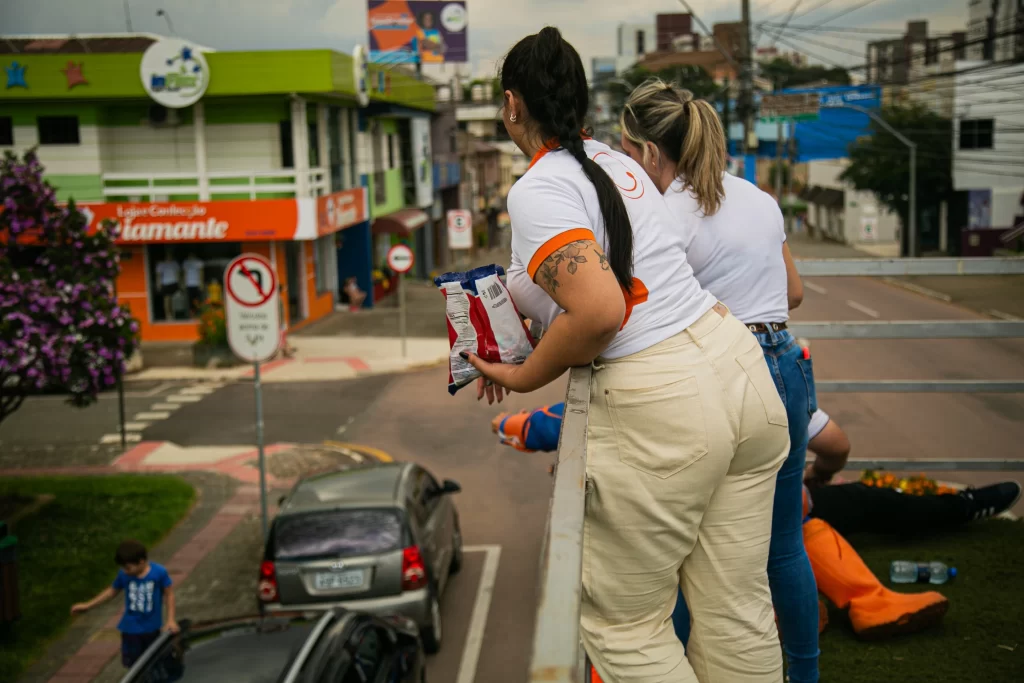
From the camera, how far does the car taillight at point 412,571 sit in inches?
360

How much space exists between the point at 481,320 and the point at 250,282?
1004 centimetres

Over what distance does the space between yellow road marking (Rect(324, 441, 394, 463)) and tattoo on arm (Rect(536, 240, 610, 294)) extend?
14.1 metres

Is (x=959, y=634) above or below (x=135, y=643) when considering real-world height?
above

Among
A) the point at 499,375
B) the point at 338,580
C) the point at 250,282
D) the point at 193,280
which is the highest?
the point at 499,375

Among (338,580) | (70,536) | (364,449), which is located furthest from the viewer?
(364,449)

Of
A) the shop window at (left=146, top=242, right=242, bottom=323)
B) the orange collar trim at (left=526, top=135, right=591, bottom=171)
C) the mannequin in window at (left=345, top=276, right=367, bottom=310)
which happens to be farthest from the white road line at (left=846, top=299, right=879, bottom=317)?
the orange collar trim at (left=526, top=135, right=591, bottom=171)

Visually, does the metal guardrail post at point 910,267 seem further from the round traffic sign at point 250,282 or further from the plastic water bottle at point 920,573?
the round traffic sign at point 250,282

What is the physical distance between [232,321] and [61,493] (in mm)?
4090

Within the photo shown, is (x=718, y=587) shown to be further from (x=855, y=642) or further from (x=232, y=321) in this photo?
(x=232, y=321)

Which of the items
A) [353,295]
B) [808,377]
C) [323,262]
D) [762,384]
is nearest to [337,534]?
[808,377]

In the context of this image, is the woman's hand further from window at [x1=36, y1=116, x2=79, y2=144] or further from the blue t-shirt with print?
window at [x1=36, y1=116, x2=79, y2=144]

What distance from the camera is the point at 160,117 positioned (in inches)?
1105

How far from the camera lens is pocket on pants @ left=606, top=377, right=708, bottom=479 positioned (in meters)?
2.46

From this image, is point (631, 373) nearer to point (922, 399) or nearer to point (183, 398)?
point (922, 399)
